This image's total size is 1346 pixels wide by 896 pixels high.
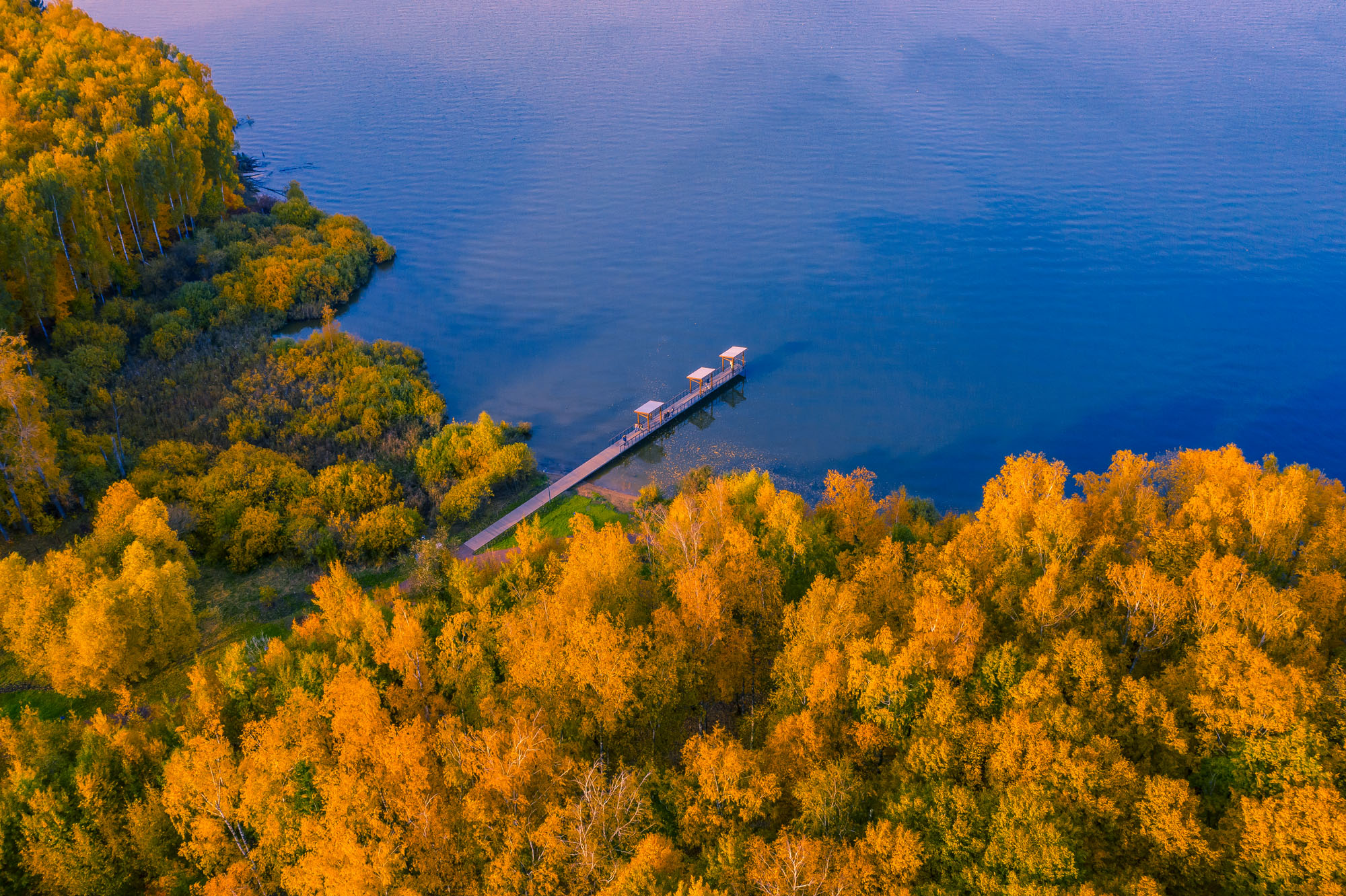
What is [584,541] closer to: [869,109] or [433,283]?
[433,283]

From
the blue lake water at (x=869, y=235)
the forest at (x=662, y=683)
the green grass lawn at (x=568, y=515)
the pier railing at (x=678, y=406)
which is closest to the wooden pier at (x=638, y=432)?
the pier railing at (x=678, y=406)

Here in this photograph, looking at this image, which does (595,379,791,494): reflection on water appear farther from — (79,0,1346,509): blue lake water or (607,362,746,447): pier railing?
(607,362,746,447): pier railing

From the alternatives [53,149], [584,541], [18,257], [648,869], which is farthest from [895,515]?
[53,149]

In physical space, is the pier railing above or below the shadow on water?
above

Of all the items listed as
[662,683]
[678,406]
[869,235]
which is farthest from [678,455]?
[869,235]

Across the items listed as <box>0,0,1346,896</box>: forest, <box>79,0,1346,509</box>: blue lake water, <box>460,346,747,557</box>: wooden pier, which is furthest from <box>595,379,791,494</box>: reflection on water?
<box>0,0,1346,896</box>: forest

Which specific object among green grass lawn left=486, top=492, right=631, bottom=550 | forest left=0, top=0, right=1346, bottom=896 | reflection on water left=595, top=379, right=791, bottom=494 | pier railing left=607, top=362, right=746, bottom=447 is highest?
forest left=0, top=0, right=1346, bottom=896
